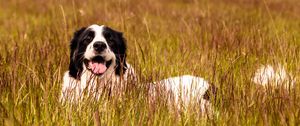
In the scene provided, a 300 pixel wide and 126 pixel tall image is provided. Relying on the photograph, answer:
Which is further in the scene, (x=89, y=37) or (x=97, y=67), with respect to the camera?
(x=89, y=37)

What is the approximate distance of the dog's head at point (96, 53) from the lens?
4.21m

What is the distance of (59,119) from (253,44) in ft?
11.6

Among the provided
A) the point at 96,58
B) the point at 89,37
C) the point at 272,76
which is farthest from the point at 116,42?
the point at 272,76

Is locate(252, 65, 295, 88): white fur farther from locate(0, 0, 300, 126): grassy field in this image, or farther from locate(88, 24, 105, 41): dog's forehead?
locate(88, 24, 105, 41): dog's forehead

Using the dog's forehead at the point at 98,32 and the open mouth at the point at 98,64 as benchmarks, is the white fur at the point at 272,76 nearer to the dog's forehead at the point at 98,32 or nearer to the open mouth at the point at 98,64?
the open mouth at the point at 98,64

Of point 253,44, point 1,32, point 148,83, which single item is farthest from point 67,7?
point 148,83

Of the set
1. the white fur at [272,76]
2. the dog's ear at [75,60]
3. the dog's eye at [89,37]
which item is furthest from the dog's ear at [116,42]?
the white fur at [272,76]

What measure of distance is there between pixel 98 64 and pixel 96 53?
0.10 meters

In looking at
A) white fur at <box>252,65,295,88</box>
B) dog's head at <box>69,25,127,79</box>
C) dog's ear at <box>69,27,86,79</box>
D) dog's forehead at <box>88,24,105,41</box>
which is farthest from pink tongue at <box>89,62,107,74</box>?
white fur at <box>252,65,295,88</box>

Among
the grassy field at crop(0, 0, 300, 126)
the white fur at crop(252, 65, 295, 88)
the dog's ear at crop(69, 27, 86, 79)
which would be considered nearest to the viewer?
the grassy field at crop(0, 0, 300, 126)

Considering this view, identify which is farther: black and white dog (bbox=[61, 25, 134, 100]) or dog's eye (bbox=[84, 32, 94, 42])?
dog's eye (bbox=[84, 32, 94, 42])

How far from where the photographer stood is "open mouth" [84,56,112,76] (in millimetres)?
4191

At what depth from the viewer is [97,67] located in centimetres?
422

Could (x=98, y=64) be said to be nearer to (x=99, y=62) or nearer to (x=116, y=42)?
(x=99, y=62)
